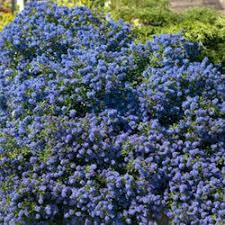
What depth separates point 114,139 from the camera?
3.45m

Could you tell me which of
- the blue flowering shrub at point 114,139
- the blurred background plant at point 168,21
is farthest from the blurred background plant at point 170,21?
the blue flowering shrub at point 114,139

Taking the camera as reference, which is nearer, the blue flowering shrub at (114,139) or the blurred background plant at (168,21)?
the blue flowering shrub at (114,139)

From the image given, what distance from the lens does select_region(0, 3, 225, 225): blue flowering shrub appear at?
3332 millimetres

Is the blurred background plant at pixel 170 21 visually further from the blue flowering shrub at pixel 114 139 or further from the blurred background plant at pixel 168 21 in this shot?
the blue flowering shrub at pixel 114 139

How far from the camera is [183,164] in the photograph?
11.1 feet

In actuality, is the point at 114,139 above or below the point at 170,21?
below

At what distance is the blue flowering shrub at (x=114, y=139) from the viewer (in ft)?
10.9

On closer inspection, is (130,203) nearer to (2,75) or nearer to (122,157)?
(122,157)

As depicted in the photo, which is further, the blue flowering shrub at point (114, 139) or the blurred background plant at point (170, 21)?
the blurred background plant at point (170, 21)

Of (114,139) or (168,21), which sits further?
(168,21)

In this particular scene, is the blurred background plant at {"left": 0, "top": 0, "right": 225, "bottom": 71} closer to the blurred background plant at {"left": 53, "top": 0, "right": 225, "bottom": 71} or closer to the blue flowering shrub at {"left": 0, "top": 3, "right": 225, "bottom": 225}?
the blurred background plant at {"left": 53, "top": 0, "right": 225, "bottom": 71}

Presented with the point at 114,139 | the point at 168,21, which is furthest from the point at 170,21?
the point at 114,139

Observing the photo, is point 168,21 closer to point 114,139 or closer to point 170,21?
point 170,21

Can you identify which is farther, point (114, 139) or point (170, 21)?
point (170, 21)
